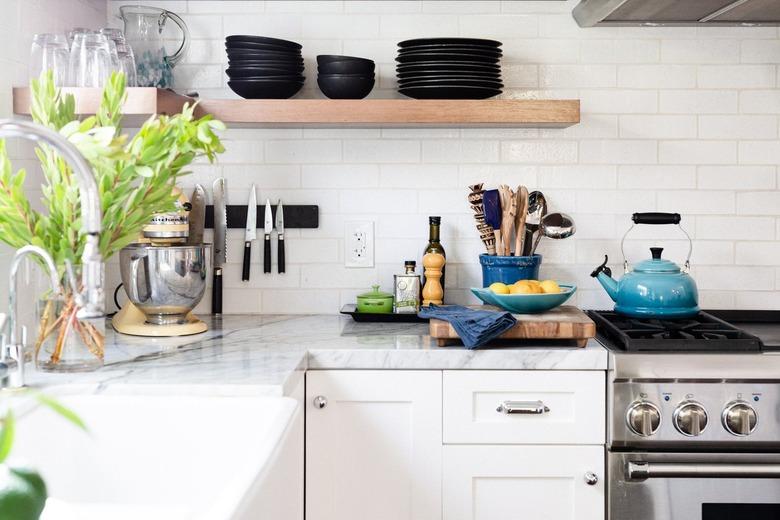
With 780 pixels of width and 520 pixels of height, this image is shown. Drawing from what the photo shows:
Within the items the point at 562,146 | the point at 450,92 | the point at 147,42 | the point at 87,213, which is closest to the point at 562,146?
the point at 562,146

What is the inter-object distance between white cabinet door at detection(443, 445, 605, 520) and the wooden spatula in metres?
0.68

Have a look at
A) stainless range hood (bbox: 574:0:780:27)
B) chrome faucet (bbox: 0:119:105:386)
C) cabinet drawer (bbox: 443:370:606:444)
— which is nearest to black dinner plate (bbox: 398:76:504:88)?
stainless range hood (bbox: 574:0:780:27)

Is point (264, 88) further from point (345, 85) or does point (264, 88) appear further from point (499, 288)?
point (499, 288)

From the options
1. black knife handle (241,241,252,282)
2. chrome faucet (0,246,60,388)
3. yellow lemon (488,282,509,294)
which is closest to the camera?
chrome faucet (0,246,60,388)

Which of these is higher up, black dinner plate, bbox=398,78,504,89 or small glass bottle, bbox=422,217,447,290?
black dinner plate, bbox=398,78,504,89

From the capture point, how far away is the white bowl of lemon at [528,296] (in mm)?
2516

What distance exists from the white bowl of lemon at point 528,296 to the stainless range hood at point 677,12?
827mm

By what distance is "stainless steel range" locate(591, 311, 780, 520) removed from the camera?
2.34 metres

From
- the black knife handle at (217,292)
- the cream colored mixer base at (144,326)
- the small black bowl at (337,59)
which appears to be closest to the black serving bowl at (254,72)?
the small black bowl at (337,59)

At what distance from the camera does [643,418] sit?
7.69 ft

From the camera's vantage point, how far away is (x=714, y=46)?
301 centimetres

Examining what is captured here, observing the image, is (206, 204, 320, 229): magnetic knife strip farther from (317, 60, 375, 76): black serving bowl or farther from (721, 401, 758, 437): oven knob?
(721, 401, 758, 437): oven knob

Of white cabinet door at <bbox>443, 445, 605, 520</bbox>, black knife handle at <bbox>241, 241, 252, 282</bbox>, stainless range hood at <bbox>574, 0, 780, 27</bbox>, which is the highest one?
stainless range hood at <bbox>574, 0, 780, 27</bbox>

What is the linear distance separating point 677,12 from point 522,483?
1464 mm
